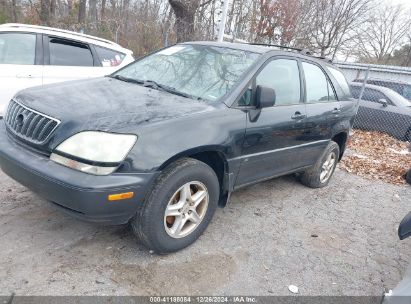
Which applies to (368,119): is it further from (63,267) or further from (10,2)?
(10,2)

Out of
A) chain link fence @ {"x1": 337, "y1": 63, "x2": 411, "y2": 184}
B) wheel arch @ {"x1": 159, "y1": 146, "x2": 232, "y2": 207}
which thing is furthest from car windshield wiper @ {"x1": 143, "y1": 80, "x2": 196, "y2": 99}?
chain link fence @ {"x1": 337, "y1": 63, "x2": 411, "y2": 184}

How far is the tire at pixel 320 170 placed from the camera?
16.4 ft

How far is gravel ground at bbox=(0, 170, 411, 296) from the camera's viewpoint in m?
2.67

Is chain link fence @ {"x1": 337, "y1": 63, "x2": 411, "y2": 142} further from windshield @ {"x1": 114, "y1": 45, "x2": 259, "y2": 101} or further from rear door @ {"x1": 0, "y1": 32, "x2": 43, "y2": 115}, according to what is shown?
rear door @ {"x1": 0, "y1": 32, "x2": 43, "y2": 115}

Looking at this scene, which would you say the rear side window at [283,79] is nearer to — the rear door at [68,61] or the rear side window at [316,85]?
the rear side window at [316,85]

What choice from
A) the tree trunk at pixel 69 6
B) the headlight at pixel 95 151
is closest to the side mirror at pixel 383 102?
the headlight at pixel 95 151

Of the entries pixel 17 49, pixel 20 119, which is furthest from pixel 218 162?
pixel 17 49

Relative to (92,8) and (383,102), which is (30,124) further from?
(92,8)

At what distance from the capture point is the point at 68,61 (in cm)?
571

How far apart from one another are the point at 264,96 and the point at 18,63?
3.85m

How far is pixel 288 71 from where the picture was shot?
4078mm

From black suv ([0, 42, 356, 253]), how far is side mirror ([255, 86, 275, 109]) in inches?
0.4

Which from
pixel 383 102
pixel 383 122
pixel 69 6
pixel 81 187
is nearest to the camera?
pixel 81 187

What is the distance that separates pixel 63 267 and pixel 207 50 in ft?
8.36
